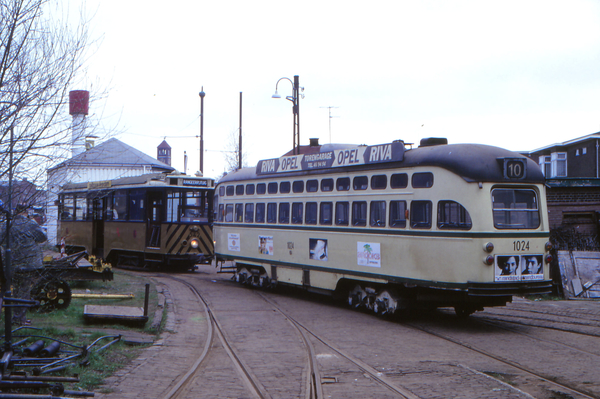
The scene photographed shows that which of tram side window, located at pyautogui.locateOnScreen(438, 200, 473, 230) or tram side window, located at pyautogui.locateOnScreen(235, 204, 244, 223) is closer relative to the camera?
tram side window, located at pyautogui.locateOnScreen(438, 200, 473, 230)

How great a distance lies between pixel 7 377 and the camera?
209 inches

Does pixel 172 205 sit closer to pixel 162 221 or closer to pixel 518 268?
pixel 162 221

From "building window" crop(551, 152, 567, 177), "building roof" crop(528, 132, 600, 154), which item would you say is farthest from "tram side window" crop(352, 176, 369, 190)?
"building window" crop(551, 152, 567, 177)

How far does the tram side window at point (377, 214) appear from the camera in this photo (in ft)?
37.0

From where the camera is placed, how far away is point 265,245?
15102 millimetres

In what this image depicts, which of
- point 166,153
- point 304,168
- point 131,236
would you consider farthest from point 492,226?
point 166,153

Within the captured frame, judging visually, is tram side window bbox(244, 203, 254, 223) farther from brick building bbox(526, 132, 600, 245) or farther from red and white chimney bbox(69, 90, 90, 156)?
brick building bbox(526, 132, 600, 245)

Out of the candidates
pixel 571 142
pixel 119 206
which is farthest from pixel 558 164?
pixel 119 206

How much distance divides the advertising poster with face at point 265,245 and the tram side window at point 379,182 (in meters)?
4.13

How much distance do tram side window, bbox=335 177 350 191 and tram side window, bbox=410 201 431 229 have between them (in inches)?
81.1

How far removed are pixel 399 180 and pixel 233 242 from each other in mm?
7005

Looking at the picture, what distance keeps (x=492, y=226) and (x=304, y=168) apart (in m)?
5.24

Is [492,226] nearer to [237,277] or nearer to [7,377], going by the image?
[7,377]

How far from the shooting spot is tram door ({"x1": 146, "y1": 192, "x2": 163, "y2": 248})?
1998 cm
